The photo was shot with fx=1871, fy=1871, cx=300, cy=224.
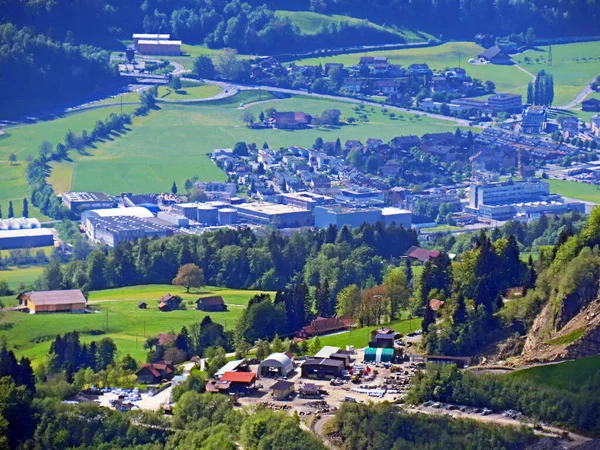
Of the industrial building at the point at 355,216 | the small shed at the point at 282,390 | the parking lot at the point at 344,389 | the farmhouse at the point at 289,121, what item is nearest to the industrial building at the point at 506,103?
the farmhouse at the point at 289,121

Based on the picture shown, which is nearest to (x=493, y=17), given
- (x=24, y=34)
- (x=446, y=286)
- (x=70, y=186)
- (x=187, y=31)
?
(x=187, y=31)

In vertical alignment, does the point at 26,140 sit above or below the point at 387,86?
below

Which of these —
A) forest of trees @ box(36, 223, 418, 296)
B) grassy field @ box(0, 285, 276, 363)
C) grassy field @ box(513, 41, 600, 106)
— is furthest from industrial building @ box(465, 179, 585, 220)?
grassy field @ box(0, 285, 276, 363)

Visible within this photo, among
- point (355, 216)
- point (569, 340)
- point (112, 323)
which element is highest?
point (569, 340)

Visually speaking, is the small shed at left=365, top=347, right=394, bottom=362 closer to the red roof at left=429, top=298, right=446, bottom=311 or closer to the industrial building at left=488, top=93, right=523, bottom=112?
the red roof at left=429, top=298, right=446, bottom=311

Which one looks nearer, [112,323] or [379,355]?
[379,355]

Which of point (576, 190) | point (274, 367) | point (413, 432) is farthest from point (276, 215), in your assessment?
point (413, 432)

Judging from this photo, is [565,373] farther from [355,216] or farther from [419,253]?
[355,216]
